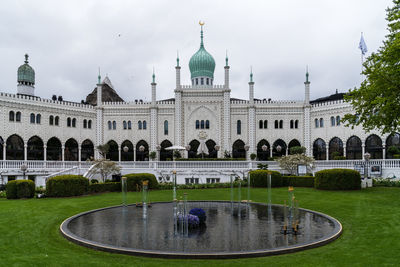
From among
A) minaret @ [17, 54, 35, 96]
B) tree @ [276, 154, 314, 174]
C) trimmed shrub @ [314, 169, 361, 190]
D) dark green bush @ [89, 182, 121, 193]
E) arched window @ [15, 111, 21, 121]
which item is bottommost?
dark green bush @ [89, 182, 121, 193]

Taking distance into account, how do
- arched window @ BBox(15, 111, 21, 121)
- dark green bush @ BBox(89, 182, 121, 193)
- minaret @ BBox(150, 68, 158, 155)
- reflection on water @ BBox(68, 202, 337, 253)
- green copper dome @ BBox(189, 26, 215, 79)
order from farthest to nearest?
1. green copper dome @ BBox(189, 26, 215, 79)
2. minaret @ BBox(150, 68, 158, 155)
3. arched window @ BBox(15, 111, 21, 121)
4. dark green bush @ BBox(89, 182, 121, 193)
5. reflection on water @ BBox(68, 202, 337, 253)

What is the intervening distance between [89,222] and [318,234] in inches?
408

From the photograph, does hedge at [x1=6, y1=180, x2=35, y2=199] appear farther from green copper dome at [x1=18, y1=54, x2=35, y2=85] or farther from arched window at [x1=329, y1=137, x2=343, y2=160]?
arched window at [x1=329, y1=137, x2=343, y2=160]

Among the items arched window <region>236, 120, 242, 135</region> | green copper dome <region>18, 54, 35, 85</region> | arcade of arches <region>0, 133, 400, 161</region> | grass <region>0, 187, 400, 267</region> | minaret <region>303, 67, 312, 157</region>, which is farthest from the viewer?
green copper dome <region>18, 54, 35, 85</region>

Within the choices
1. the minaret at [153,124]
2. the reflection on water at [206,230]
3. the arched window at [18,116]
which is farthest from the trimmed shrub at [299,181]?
the arched window at [18,116]

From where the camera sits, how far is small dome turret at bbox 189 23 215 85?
56.8 metres

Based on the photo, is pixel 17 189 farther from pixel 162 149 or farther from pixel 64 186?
pixel 162 149

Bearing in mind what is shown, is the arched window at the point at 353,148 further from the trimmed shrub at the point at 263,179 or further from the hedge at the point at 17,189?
the hedge at the point at 17,189

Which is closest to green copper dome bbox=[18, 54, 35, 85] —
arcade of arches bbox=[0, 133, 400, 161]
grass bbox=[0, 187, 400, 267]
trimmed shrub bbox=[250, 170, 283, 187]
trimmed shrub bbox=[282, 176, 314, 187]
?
arcade of arches bbox=[0, 133, 400, 161]

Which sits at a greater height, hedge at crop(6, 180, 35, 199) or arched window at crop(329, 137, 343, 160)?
arched window at crop(329, 137, 343, 160)

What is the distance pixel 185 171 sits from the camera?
120 feet

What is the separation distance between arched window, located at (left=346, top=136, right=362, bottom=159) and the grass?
99.6 ft

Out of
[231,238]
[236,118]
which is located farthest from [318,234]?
Result: [236,118]

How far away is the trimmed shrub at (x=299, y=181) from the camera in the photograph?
99.4 feet
